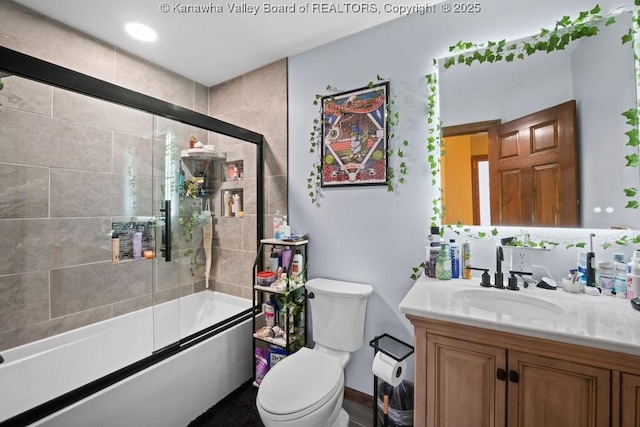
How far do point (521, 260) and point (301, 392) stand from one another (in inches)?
51.3

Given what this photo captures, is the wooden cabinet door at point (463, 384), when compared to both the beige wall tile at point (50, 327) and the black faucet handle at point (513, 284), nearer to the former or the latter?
the black faucet handle at point (513, 284)

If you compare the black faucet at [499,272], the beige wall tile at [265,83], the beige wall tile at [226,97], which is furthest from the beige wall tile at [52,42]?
the black faucet at [499,272]

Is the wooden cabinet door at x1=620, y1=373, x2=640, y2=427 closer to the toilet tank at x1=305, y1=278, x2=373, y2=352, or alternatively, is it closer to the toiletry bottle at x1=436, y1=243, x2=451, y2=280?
the toiletry bottle at x1=436, y1=243, x2=451, y2=280

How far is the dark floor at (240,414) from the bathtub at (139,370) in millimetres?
50

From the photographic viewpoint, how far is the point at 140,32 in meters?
1.88

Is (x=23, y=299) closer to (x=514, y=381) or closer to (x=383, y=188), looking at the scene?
(x=383, y=188)

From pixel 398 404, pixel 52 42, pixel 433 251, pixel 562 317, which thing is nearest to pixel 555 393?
pixel 562 317

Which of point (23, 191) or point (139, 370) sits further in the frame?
point (23, 191)

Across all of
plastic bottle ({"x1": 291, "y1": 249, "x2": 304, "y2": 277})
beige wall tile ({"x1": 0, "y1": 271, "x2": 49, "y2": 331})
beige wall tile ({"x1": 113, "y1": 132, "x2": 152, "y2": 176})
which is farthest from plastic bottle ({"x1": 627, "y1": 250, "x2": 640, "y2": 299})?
beige wall tile ({"x1": 0, "y1": 271, "x2": 49, "y2": 331})

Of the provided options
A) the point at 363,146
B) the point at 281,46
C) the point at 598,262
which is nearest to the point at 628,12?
the point at 598,262

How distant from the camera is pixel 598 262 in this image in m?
1.25

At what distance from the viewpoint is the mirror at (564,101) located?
48.5 inches

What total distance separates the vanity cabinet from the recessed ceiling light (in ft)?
7.91

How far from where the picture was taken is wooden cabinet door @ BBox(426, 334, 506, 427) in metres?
1.01
